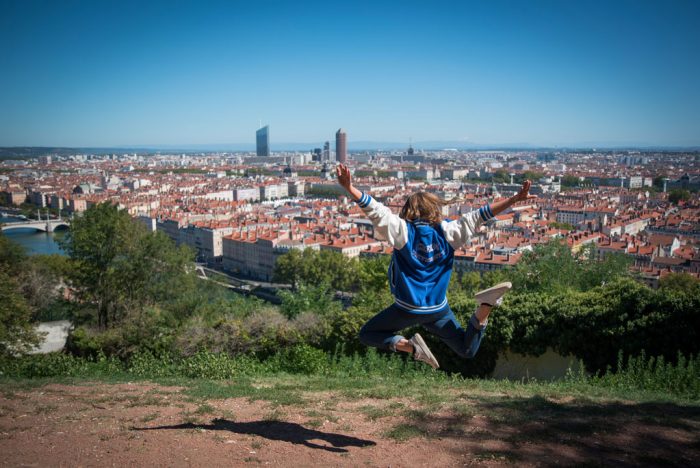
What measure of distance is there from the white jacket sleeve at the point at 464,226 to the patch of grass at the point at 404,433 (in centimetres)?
129

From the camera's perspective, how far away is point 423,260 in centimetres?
321

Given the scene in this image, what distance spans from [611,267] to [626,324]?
9803mm

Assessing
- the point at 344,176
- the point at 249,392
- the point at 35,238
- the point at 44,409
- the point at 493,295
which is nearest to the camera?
the point at 344,176

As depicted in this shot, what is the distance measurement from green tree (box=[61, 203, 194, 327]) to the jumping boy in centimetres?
1445

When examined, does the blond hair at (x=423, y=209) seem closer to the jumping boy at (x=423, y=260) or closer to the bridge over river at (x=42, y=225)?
the jumping boy at (x=423, y=260)

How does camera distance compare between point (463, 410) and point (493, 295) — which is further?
point (463, 410)

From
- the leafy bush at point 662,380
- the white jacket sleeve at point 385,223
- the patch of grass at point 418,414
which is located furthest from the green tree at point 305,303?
the white jacket sleeve at point 385,223

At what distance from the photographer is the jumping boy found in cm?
319

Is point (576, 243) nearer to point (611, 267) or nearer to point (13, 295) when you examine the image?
point (611, 267)

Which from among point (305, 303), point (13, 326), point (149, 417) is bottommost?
point (13, 326)

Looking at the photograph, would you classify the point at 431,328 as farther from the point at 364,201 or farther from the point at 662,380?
the point at 662,380

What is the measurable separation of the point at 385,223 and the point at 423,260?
0.31 m

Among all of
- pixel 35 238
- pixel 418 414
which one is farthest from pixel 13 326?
pixel 35 238

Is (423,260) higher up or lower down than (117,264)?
higher up
